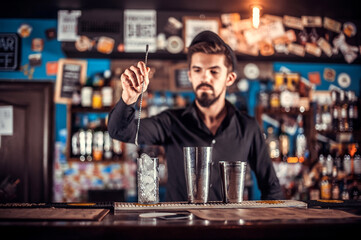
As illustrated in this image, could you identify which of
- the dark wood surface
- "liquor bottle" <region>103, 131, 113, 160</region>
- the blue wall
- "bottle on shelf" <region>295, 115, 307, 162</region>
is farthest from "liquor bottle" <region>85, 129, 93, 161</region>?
the dark wood surface

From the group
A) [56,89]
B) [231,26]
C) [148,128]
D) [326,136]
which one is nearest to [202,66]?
[148,128]

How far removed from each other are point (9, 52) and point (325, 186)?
3.91m

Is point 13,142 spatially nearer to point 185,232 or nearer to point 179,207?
point 179,207

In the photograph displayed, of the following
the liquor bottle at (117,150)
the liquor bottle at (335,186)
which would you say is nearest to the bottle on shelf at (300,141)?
the liquor bottle at (335,186)

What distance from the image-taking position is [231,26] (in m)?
4.29

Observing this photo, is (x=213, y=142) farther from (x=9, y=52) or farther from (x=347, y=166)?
(x=9, y=52)

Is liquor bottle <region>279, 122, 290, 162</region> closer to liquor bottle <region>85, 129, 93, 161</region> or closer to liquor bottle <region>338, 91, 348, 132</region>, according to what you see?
liquor bottle <region>338, 91, 348, 132</region>

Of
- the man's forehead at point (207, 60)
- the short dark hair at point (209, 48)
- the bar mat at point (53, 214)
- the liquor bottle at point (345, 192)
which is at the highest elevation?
the short dark hair at point (209, 48)

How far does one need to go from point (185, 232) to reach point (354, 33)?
4.32 m

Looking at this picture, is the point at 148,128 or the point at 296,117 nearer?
the point at 148,128

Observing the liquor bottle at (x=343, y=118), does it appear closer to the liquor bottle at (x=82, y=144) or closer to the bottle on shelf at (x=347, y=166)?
the bottle on shelf at (x=347, y=166)

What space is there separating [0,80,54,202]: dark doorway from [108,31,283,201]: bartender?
257 centimetres

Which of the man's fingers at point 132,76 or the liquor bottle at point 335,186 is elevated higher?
the man's fingers at point 132,76

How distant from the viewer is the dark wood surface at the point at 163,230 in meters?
1.03
